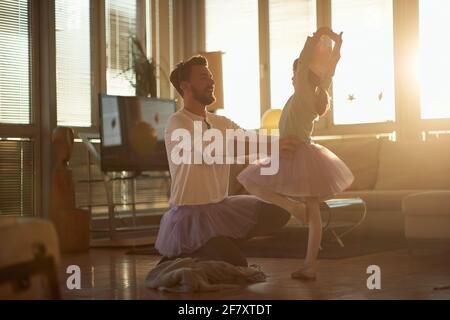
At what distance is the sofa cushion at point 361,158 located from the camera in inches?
266

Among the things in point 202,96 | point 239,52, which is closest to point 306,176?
point 202,96

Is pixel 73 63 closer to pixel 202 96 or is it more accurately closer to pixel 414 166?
pixel 414 166

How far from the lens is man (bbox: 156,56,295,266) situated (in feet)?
13.2

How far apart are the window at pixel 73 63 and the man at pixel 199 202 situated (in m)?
3.28

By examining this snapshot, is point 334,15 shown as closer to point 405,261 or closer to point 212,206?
point 405,261

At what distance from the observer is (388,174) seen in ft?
21.8

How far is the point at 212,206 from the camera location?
4.07m

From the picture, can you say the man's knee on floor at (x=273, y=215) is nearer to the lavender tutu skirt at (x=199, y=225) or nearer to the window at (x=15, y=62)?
the lavender tutu skirt at (x=199, y=225)

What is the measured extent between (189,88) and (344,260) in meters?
1.64

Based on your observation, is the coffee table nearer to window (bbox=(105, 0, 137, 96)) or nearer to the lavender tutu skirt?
the lavender tutu skirt

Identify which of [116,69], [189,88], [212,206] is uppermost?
[116,69]

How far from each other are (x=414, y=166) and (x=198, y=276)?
3226mm

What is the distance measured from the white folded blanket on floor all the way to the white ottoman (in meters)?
1.49
